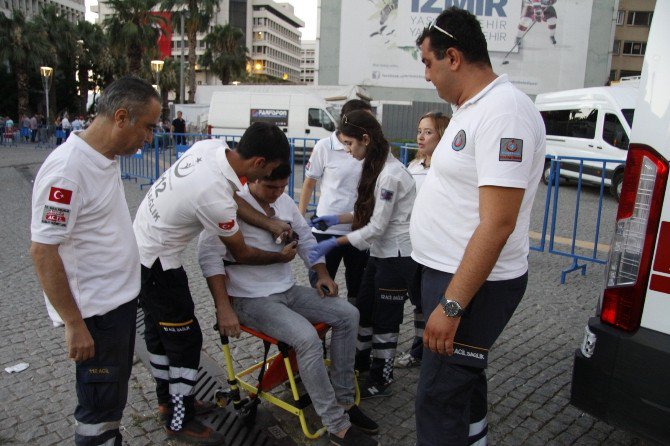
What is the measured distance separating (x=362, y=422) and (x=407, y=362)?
923mm

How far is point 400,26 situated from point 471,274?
2988 centimetres

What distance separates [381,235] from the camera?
3311 millimetres

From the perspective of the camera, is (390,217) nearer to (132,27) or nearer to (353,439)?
(353,439)

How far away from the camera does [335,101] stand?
26.1m

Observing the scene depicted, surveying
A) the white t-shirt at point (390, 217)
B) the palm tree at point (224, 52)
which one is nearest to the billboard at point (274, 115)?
the white t-shirt at point (390, 217)

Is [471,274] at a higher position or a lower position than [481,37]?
lower

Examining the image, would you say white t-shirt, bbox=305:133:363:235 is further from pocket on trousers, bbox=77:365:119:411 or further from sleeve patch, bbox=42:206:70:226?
sleeve patch, bbox=42:206:70:226

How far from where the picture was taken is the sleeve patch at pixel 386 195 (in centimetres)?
324

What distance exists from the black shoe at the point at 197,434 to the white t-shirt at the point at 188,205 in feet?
2.84

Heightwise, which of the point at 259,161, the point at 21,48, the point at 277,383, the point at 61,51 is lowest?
the point at 277,383

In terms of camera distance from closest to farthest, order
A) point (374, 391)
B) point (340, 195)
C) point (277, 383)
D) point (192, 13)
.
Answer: point (277, 383)
point (374, 391)
point (340, 195)
point (192, 13)

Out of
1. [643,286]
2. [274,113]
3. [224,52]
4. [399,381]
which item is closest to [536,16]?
[274,113]

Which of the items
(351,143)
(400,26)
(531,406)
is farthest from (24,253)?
(400,26)

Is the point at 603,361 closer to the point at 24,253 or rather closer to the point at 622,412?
the point at 622,412
